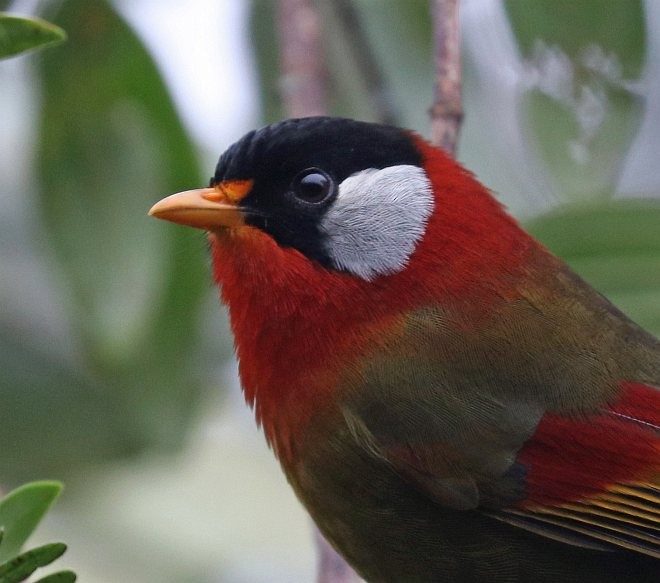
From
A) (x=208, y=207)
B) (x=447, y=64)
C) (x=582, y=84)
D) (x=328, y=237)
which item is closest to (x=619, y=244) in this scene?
(x=582, y=84)

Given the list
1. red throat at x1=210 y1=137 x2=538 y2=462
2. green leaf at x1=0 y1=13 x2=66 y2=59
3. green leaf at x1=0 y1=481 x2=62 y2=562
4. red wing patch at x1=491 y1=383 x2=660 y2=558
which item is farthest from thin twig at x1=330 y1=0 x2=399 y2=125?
green leaf at x1=0 y1=481 x2=62 y2=562

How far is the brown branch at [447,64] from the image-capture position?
3160mm

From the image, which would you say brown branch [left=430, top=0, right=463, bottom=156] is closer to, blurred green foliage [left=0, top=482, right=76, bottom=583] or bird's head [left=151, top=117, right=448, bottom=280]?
bird's head [left=151, top=117, right=448, bottom=280]

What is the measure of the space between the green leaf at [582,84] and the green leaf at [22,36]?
175 cm

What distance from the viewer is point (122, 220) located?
12.6 feet

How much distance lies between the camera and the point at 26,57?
4094mm

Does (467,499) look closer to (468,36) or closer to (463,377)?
(463,377)

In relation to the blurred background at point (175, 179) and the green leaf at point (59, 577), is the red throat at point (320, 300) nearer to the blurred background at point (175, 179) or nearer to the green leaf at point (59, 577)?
the blurred background at point (175, 179)

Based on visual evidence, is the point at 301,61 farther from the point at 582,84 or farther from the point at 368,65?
the point at 582,84

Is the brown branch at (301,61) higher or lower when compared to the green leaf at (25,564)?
higher

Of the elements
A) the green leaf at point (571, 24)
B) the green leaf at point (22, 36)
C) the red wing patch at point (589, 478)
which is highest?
the green leaf at point (22, 36)

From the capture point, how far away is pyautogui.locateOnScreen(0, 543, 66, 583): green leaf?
5.79 ft

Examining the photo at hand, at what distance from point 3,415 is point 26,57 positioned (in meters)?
1.18

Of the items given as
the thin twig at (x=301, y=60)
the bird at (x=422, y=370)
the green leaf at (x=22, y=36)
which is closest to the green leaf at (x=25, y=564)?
the green leaf at (x=22, y=36)
